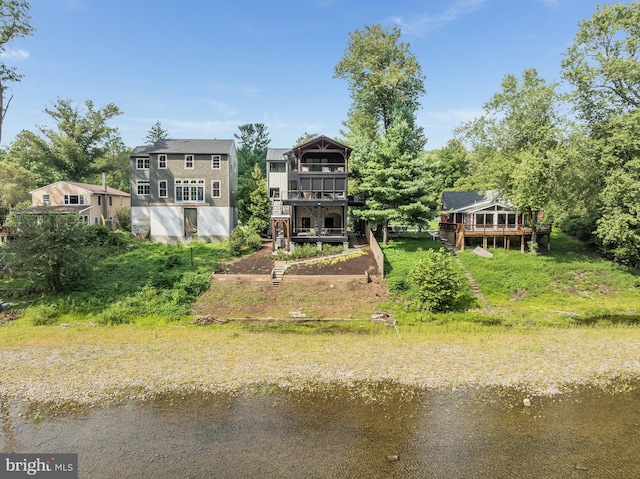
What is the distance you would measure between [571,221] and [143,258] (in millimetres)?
37255

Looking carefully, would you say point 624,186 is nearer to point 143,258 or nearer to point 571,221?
point 571,221

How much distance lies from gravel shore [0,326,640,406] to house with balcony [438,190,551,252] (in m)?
13.1

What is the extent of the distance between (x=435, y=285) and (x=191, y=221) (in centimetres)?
2325

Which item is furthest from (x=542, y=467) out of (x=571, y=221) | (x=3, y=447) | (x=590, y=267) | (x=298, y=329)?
(x=571, y=221)

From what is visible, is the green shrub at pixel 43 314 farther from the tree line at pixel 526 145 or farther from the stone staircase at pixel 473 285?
the stone staircase at pixel 473 285

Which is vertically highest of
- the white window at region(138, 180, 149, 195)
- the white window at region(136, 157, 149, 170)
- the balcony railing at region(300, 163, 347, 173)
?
the white window at region(136, 157, 149, 170)

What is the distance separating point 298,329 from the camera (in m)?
19.2

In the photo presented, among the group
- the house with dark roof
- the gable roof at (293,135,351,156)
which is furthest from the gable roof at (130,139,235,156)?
the gable roof at (293,135,351,156)

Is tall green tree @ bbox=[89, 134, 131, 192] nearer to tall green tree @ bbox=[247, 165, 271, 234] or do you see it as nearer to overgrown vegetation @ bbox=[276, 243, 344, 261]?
tall green tree @ bbox=[247, 165, 271, 234]

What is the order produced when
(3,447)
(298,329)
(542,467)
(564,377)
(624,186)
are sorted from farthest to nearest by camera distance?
(624,186), (298,329), (564,377), (3,447), (542,467)

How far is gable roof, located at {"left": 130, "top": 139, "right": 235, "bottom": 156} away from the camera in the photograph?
34.2m

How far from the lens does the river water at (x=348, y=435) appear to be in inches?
368

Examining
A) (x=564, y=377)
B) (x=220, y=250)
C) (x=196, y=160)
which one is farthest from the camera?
(x=196, y=160)

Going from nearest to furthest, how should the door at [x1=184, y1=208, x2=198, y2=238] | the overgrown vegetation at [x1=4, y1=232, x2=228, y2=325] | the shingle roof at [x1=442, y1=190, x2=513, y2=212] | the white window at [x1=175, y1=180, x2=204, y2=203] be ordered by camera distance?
the overgrown vegetation at [x1=4, y1=232, x2=228, y2=325] → the shingle roof at [x1=442, y1=190, x2=513, y2=212] → the white window at [x1=175, y1=180, x2=204, y2=203] → the door at [x1=184, y1=208, x2=198, y2=238]
